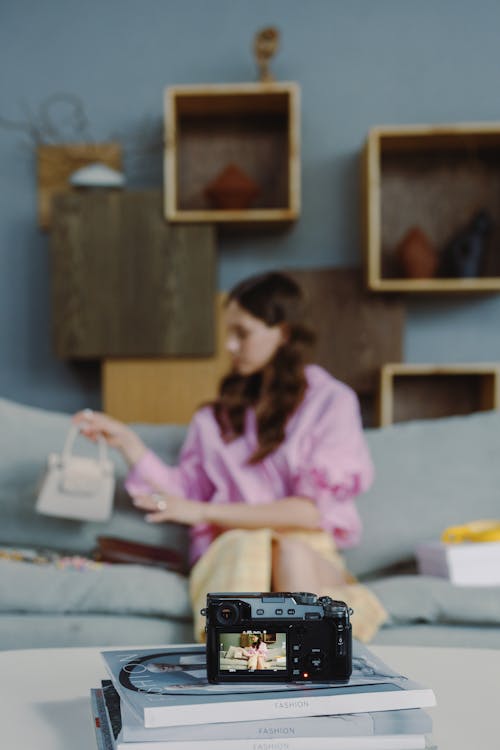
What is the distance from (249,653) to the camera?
769 millimetres

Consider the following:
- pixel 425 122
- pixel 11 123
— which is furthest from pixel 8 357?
pixel 425 122

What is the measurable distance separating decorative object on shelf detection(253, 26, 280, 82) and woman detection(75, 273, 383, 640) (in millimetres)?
1254

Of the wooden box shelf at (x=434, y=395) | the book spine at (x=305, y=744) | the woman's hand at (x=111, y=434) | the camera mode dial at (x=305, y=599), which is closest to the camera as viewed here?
the book spine at (x=305, y=744)

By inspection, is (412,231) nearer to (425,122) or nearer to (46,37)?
(425,122)

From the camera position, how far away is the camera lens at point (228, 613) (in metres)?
0.77

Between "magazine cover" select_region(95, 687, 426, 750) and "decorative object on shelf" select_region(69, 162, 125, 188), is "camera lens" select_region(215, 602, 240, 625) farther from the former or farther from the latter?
"decorative object on shelf" select_region(69, 162, 125, 188)

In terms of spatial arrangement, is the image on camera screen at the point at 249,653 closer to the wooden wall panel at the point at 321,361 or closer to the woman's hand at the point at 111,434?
the woman's hand at the point at 111,434

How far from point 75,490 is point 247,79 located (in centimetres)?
194

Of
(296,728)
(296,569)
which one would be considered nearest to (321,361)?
(296,569)

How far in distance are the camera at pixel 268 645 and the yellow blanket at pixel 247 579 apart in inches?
28.7

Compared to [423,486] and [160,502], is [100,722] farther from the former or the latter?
[423,486]

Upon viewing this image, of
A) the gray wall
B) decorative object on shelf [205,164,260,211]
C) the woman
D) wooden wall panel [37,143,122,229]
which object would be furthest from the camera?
wooden wall panel [37,143,122,229]

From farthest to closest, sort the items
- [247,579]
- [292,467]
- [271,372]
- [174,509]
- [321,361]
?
1. [321,361]
2. [271,372]
3. [292,467]
4. [174,509]
5. [247,579]

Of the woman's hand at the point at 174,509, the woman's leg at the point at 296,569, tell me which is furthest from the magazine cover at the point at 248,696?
the woman's hand at the point at 174,509
